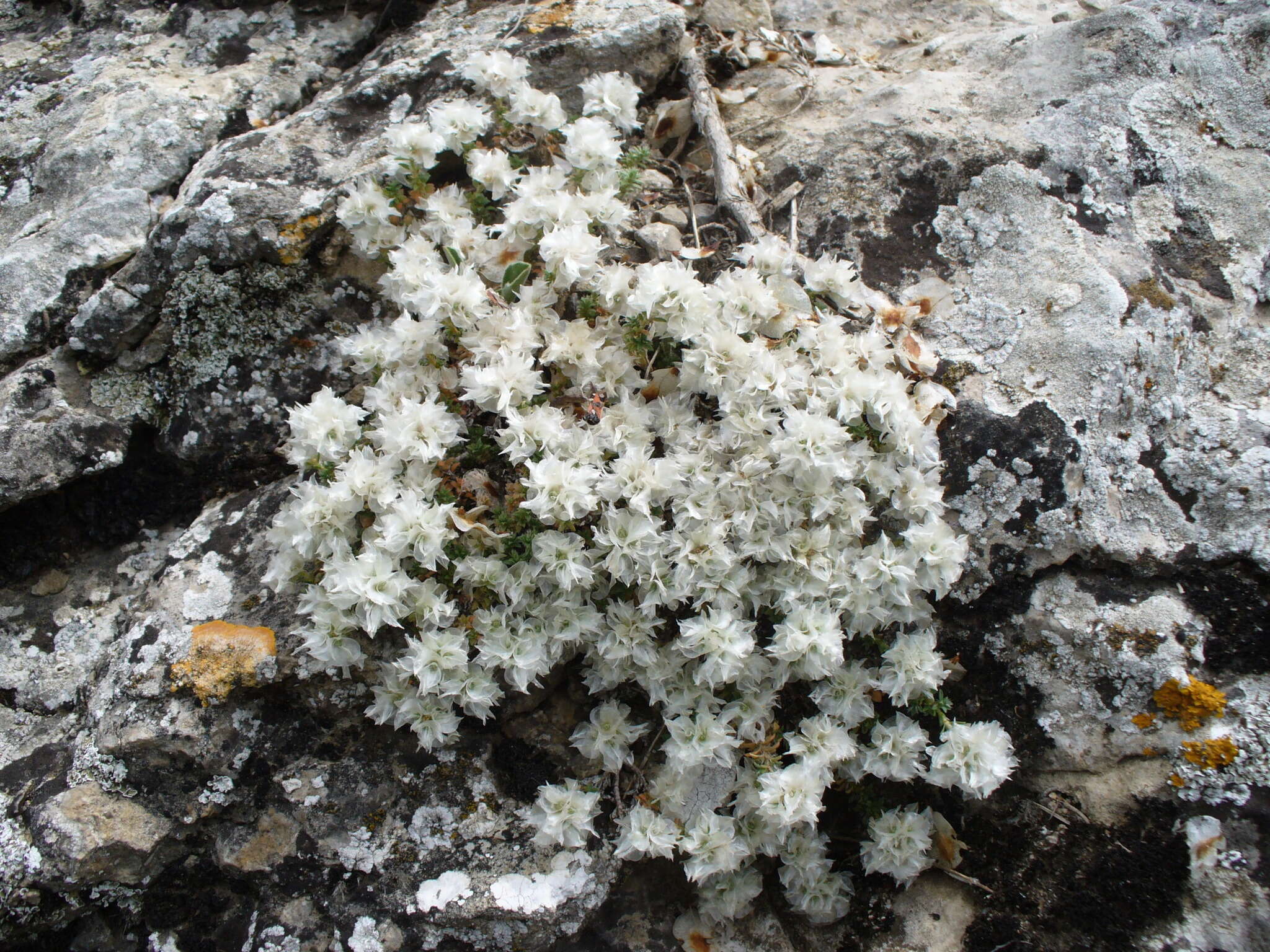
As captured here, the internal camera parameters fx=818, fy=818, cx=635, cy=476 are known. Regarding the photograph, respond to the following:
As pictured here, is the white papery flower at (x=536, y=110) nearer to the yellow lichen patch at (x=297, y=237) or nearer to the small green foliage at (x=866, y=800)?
the yellow lichen patch at (x=297, y=237)

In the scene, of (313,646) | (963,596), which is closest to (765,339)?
(963,596)

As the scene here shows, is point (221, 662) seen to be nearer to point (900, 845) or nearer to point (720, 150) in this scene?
point (900, 845)

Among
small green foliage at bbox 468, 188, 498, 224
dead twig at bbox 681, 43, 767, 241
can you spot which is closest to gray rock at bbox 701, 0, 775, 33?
dead twig at bbox 681, 43, 767, 241

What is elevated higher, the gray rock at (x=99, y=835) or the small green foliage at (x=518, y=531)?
the small green foliage at (x=518, y=531)

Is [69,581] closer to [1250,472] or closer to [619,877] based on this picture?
[619,877]

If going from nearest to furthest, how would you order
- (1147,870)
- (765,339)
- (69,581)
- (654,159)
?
(1147,870) < (765,339) < (69,581) < (654,159)

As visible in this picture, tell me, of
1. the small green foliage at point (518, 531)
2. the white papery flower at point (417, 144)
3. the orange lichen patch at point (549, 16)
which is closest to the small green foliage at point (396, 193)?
the white papery flower at point (417, 144)

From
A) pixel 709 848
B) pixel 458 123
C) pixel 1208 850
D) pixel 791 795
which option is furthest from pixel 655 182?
pixel 1208 850
